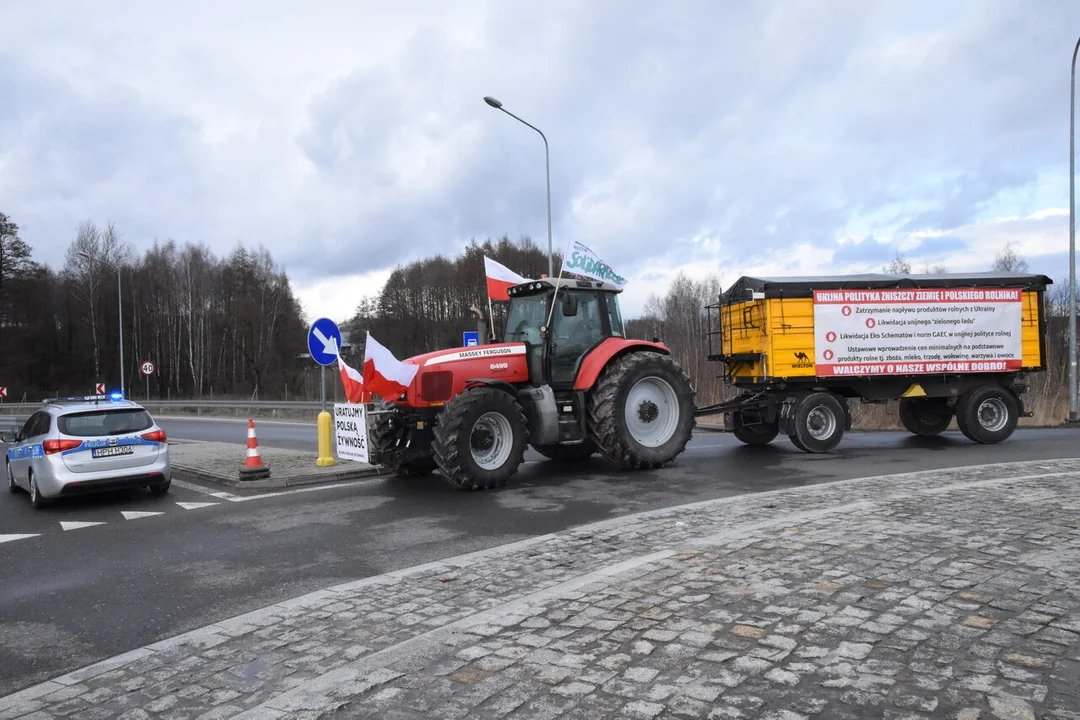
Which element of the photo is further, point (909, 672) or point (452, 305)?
point (452, 305)

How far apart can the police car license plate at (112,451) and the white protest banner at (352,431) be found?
2.74 meters

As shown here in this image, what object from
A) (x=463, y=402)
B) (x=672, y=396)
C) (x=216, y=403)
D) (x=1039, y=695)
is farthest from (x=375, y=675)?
(x=216, y=403)

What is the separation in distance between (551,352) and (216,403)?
3190cm

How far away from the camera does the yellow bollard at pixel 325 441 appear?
12.1 m

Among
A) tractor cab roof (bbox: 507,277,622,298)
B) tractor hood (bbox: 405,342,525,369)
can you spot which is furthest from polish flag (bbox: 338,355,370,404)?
tractor cab roof (bbox: 507,277,622,298)

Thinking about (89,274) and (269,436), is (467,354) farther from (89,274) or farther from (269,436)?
(89,274)

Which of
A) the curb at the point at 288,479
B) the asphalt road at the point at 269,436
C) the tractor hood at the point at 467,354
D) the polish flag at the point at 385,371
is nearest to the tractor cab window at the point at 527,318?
the tractor hood at the point at 467,354

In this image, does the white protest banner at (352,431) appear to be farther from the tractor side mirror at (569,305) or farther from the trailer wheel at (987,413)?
the trailer wheel at (987,413)

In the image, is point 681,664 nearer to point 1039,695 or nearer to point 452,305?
point 1039,695

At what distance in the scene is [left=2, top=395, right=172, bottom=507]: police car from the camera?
32.1ft

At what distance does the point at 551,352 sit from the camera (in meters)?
11.0

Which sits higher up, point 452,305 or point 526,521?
point 452,305

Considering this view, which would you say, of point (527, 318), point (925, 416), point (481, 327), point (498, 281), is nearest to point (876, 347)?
point (925, 416)

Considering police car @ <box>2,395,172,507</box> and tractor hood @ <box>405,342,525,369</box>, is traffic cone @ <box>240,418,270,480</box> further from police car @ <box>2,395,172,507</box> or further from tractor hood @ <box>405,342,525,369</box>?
tractor hood @ <box>405,342,525,369</box>
